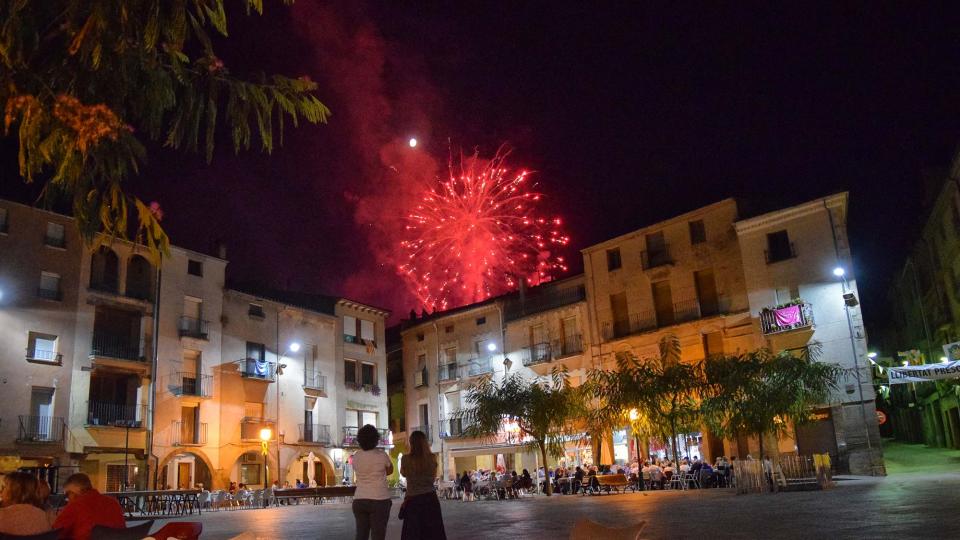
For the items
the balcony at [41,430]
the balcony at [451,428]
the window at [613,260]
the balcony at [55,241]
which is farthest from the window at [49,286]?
the window at [613,260]

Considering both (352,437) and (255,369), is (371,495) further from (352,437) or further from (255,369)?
(352,437)

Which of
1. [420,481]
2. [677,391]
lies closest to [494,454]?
[677,391]

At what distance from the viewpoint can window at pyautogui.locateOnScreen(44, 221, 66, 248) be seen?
3173 centimetres

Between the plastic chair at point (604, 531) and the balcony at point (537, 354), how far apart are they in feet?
118

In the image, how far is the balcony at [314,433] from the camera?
41.2 meters

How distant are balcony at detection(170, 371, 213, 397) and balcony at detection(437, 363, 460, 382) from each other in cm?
1447

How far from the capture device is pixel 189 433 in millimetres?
35438

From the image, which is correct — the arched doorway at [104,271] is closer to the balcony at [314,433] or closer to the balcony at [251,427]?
the balcony at [251,427]

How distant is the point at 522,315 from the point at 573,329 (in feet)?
11.8

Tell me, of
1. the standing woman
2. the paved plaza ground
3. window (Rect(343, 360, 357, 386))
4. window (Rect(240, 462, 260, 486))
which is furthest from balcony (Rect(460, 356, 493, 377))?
the standing woman

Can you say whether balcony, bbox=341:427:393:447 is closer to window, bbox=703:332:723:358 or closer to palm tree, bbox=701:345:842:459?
window, bbox=703:332:723:358

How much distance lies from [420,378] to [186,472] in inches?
650

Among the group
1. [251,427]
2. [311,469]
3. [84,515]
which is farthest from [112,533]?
[311,469]

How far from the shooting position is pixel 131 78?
5.21m
